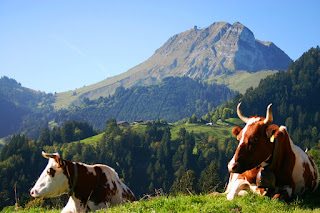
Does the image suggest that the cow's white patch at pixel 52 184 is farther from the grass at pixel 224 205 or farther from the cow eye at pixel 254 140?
the cow eye at pixel 254 140

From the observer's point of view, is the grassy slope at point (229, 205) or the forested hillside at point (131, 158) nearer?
the grassy slope at point (229, 205)

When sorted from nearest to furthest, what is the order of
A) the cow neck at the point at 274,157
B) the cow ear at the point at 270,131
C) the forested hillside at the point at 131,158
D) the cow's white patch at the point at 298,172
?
1. the cow ear at the point at 270,131
2. the cow neck at the point at 274,157
3. the cow's white patch at the point at 298,172
4. the forested hillside at the point at 131,158

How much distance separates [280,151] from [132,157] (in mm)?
186036

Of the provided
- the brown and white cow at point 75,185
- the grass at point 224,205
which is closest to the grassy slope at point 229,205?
the grass at point 224,205

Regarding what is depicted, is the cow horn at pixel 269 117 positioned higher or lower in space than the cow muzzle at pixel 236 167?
higher

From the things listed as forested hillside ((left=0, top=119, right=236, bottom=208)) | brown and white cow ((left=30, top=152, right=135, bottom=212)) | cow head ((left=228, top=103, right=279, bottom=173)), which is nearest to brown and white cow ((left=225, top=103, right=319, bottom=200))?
cow head ((left=228, top=103, right=279, bottom=173))

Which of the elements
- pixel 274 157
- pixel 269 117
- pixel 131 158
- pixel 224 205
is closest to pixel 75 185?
pixel 224 205

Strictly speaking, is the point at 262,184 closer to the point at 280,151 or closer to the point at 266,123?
the point at 280,151

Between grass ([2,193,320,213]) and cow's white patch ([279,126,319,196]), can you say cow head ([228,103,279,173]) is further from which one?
grass ([2,193,320,213])

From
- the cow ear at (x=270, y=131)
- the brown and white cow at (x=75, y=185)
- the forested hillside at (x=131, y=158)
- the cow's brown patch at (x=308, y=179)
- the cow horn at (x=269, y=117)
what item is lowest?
the forested hillside at (x=131, y=158)

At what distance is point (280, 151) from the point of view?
7438mm

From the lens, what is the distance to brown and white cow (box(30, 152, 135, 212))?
365 inches

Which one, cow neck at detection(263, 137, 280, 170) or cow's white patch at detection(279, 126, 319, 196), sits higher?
cow neck at detection(263, 137, 280, 170)

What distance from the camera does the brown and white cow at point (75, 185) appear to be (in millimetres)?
9273
